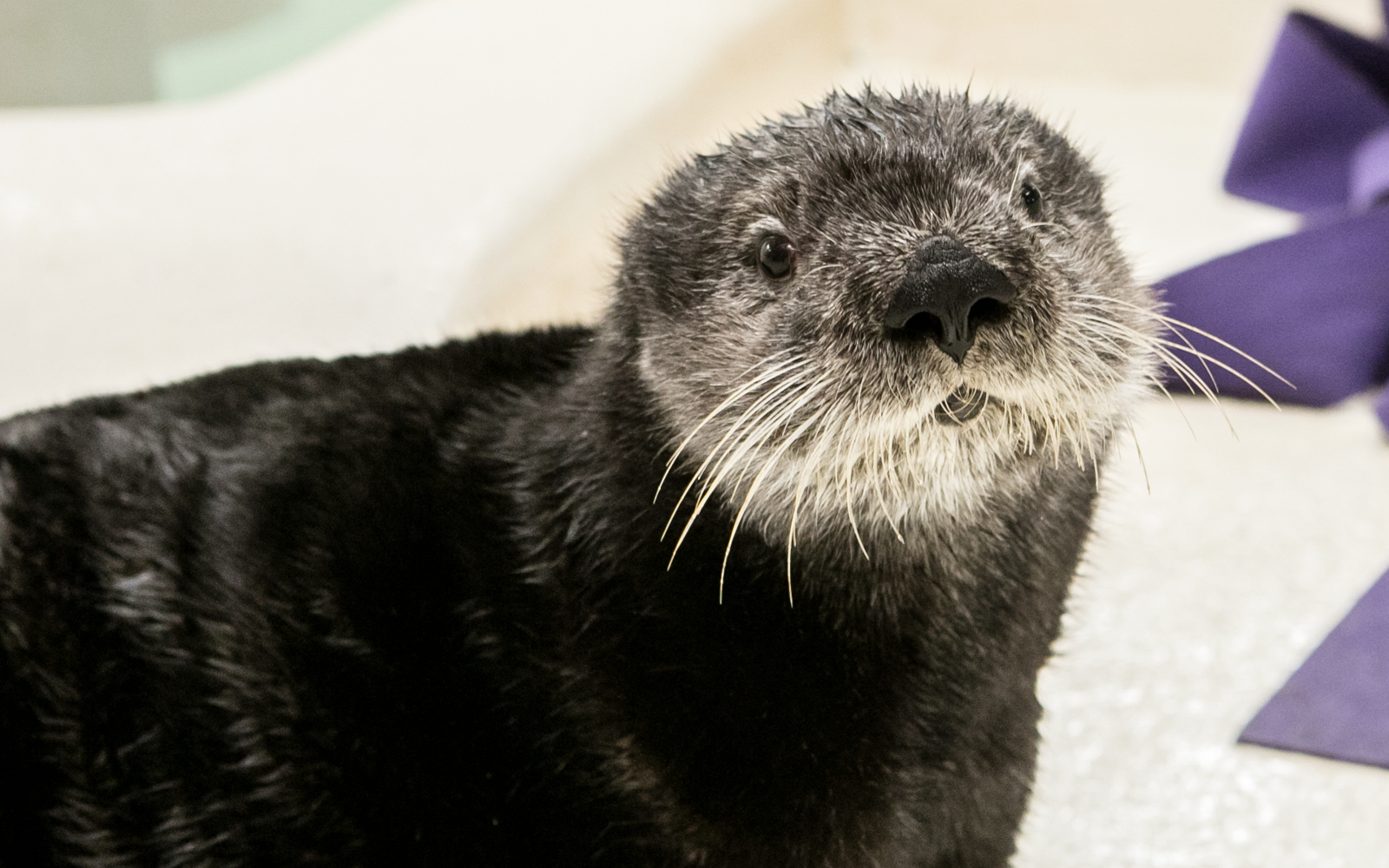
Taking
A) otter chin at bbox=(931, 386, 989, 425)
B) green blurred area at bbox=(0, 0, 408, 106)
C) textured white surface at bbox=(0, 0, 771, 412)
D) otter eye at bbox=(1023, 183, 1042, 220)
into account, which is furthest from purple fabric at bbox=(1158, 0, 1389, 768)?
green blurred area at bbox=(0, 0, 408, 106)

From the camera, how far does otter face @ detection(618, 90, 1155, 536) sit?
1.18m

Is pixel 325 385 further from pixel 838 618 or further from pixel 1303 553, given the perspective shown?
pixel 1303 553

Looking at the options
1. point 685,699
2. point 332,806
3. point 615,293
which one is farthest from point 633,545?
point 332,806

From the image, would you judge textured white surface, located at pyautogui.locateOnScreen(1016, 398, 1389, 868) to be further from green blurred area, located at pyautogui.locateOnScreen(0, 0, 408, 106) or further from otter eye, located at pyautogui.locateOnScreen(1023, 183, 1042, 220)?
green blurred area, located at pyautogui.locateOnScreen(0, 0, 408, 106)

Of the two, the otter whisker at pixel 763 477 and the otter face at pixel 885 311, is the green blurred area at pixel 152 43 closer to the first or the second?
the otter face at pixel 885 311

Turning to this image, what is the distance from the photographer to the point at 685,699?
1.34 metres

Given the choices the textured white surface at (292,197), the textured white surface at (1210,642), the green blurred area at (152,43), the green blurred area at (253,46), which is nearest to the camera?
the textured white surface at (1210,642)

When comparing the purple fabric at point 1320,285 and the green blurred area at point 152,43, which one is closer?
the purple fabric at point 1320,285

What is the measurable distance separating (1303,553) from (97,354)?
228 cm

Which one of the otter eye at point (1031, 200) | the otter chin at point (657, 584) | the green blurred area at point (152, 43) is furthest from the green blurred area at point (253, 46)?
the otter eye at point (1031, 200)

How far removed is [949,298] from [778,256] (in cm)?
25

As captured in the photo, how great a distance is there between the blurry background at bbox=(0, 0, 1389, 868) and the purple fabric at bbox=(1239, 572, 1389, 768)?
0.03 m

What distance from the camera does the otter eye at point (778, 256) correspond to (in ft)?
4.35

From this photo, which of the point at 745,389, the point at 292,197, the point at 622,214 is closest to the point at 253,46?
the point at 292,197
